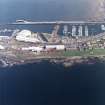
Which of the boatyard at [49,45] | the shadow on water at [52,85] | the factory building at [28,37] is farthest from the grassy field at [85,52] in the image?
the factory building at [28,37]

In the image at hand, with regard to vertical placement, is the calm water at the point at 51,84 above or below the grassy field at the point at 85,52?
below

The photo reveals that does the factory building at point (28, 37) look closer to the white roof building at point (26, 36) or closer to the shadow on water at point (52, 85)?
the white roof building at point (26, 36)

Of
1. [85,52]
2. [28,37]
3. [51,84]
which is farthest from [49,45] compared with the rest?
[51,84]

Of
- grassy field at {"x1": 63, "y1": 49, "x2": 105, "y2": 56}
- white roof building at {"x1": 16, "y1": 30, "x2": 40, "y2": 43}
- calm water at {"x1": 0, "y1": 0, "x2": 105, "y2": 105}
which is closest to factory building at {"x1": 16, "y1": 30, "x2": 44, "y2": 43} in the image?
white roof building at {"x1": 16, "y1": 30, "x2": 40, "y2": 43}

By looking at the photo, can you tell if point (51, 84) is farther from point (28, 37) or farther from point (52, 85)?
point (28, 37)

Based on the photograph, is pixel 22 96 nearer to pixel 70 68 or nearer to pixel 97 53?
pixel 70 68

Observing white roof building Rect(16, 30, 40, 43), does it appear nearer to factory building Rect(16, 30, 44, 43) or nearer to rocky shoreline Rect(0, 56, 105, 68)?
factory building Rect(16, 30, 44, 43)

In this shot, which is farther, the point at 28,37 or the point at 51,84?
the point at 28,37

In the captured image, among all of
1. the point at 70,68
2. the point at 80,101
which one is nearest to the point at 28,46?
the point at 70,68
